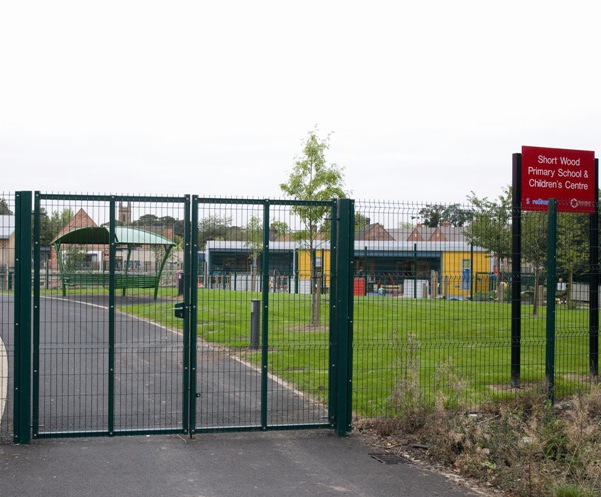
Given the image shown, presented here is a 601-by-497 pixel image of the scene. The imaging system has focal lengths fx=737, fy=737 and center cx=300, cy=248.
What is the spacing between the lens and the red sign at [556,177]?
10.5 m

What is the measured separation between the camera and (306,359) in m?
12.4

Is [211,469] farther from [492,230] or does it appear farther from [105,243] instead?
[492,230]

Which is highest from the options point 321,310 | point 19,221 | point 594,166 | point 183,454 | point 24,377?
point 594,166

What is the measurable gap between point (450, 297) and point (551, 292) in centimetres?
140

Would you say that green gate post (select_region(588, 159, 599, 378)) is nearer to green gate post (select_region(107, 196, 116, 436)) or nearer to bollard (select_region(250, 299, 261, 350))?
bollard (select_region(250, 299, 261, 350))

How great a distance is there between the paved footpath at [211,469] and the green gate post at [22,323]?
267 mm

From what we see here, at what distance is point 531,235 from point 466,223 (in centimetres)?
168

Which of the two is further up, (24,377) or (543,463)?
(24,377)

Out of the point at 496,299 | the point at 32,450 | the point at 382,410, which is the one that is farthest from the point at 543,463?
the point at 32,450

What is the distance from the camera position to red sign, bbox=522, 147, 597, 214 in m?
10.5

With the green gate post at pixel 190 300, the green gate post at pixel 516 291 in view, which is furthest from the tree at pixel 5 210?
the green gate post at pixel 516 291

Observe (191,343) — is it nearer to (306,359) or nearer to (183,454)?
(183,454)

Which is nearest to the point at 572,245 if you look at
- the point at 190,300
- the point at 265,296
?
the point at 265,296

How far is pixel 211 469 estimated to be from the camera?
6902mm
